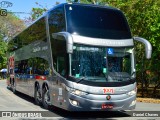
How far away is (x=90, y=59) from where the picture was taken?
12164mm

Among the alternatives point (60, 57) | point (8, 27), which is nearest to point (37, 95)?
point (60, 57)

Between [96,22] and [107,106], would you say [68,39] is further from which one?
[107,106]

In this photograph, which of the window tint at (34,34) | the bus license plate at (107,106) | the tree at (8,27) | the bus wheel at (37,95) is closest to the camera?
the bus license plate at (107,106)

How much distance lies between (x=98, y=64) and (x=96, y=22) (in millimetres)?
1586

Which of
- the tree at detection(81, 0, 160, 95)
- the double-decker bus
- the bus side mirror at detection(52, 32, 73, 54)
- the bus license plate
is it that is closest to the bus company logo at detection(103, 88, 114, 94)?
the double-decker bus

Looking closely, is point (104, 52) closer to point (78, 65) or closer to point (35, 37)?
point (78, 65)

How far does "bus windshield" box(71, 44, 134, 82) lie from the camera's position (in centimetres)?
1199

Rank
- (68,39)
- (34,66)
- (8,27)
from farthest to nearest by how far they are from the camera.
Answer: (8,27)
(34,66)
(68,39)

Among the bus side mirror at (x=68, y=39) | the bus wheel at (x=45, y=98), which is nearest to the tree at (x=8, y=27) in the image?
the bus wheel at (x=45, y=98)

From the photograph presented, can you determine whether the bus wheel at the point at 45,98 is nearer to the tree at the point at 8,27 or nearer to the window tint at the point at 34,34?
the window tint at the point at 34,34

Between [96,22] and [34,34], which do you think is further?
[34,34]

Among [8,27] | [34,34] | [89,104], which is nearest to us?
[89,104]

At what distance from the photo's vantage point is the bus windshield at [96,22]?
12.4 meters

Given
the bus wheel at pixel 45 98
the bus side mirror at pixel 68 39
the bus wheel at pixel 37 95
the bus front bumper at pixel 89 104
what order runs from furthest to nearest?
the bus wheel at pixel 37 95, the bus wheel at pixel 45 98, the bus front bumper at pixel 89 104, the bus side mirror at pixel 68 39
